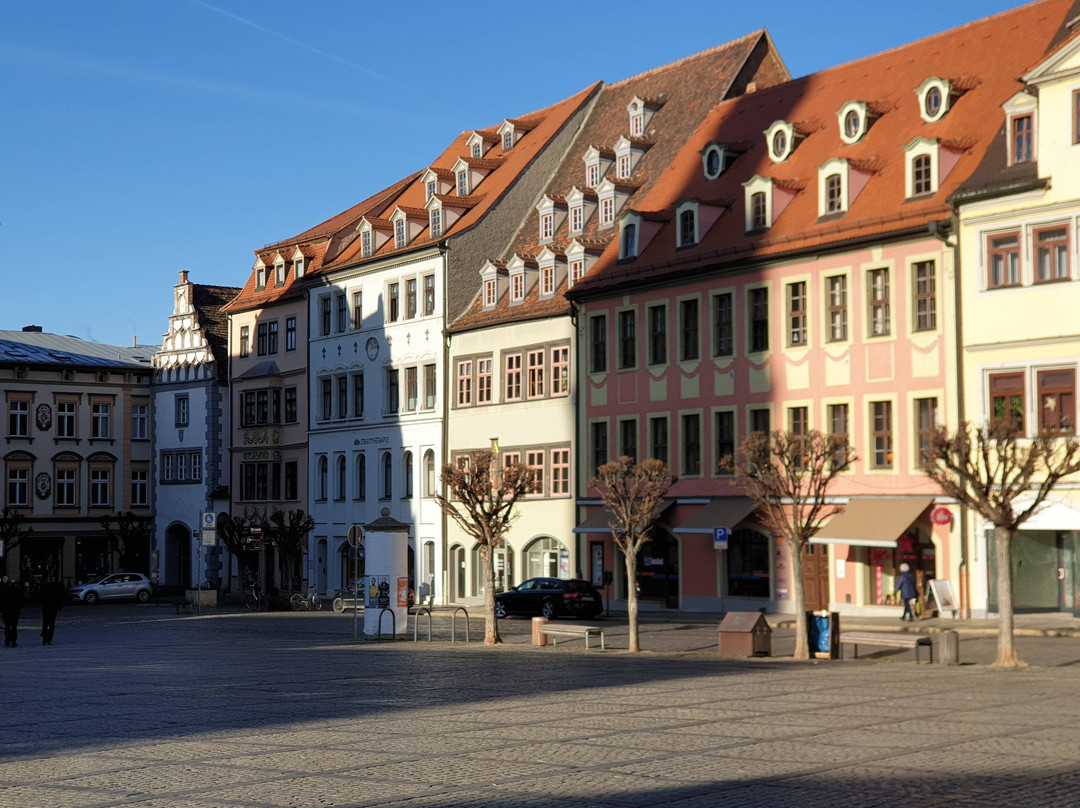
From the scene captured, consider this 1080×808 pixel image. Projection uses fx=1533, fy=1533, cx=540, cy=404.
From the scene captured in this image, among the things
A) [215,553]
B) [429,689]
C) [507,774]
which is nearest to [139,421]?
[215,553]

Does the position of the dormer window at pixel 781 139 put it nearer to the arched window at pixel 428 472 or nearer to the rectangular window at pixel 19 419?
the arched window at pixel 428 472

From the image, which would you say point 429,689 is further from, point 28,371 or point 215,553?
point 28,371

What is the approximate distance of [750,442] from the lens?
101 ft

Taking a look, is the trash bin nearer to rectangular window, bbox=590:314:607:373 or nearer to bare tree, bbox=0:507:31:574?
rectangular window, bbox=590:314:607:373

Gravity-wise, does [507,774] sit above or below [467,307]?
below

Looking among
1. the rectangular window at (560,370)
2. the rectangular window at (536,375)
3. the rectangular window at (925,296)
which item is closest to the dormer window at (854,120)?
the rectangular window at (925,296)

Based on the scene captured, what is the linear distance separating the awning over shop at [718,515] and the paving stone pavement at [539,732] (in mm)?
14960

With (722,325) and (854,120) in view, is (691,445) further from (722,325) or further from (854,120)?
(854,120)

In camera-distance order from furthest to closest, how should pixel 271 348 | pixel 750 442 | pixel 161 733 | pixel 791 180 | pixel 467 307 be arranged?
pixel 271 348
pixel 467 307
pixel 791 180
pixel 750 442
pixel 161 733

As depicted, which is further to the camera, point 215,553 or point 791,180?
point 215,553

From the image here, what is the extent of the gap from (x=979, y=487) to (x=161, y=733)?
15.0 metres

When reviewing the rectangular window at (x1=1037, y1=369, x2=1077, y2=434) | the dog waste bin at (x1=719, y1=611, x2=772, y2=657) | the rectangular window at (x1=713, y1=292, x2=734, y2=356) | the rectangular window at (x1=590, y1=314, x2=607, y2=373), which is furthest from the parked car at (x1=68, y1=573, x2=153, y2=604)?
the dog waste bin at (x1=719, y1=611, x2=772, y2=657)

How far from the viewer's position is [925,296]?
40.6m

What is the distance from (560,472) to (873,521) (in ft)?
47.4
